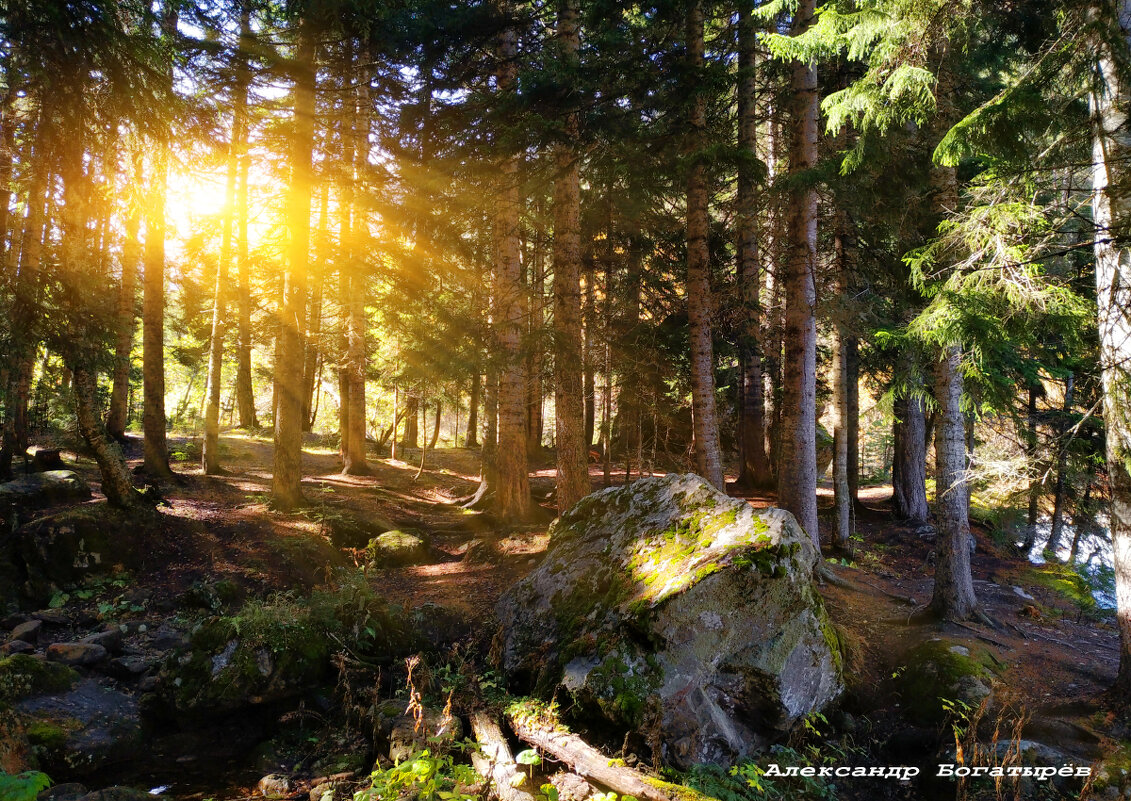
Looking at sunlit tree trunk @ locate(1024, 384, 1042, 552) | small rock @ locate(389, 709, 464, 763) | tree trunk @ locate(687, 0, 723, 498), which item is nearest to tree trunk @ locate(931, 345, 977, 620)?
sunlit tree trunk @ locate(1024, 384, 1042, 552)

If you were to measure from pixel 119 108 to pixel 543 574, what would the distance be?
25.2ft

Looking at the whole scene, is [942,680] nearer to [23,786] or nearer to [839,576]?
[839,576]

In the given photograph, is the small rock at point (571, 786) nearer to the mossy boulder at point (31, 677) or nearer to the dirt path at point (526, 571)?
the dirt path at point (526, 571)

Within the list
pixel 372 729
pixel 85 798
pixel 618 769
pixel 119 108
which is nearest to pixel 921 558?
pixel 618 769

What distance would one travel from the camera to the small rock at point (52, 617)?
7.47m

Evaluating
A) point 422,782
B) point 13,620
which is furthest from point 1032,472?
point 13,620

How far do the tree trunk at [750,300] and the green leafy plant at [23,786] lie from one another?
10710mm

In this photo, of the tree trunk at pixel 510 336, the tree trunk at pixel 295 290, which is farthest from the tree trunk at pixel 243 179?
the tree trunk at pixel 510 336

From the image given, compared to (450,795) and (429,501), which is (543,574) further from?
(429,501)

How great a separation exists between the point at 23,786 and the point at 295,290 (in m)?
10.3

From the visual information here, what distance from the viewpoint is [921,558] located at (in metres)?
12.8

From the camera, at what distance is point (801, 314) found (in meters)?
9.42

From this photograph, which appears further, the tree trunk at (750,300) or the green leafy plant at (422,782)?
the tree trunk at (750,300)

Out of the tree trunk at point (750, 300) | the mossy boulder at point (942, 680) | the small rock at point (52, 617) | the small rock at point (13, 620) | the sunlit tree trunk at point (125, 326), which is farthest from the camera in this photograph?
the tree trunk at point (750, 300)
